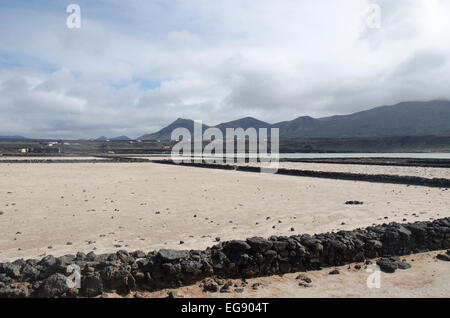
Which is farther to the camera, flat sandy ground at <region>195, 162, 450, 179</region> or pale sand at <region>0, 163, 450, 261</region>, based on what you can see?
flat sandy ground at <region>195, 162, 450, 179</region>

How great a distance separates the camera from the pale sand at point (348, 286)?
19.2 feet

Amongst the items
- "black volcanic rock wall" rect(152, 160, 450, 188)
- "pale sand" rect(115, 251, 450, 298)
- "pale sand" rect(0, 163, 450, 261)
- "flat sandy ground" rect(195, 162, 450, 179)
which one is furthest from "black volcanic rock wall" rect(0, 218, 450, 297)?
"flat sandy ground" rect(195, 162, 450, 179)

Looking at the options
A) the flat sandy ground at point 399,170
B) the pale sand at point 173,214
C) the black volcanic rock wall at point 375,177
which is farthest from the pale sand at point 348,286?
the flat sandy ground at point 399,170

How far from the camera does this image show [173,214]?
1241cm

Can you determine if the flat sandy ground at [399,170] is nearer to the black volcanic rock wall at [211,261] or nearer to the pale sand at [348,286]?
the black volcanic rock wall at [211,261]

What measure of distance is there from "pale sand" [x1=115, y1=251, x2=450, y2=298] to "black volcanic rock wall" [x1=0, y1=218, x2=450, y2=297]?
0.72 feet

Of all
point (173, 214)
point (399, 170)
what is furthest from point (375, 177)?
point (173, 214)

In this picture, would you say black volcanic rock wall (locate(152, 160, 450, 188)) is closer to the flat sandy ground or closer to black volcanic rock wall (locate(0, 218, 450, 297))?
the flat sandy ground

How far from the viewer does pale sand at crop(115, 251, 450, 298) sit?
5.85 m

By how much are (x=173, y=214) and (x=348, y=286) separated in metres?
7.49

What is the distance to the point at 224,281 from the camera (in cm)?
634

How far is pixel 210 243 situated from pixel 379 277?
3970 mm
